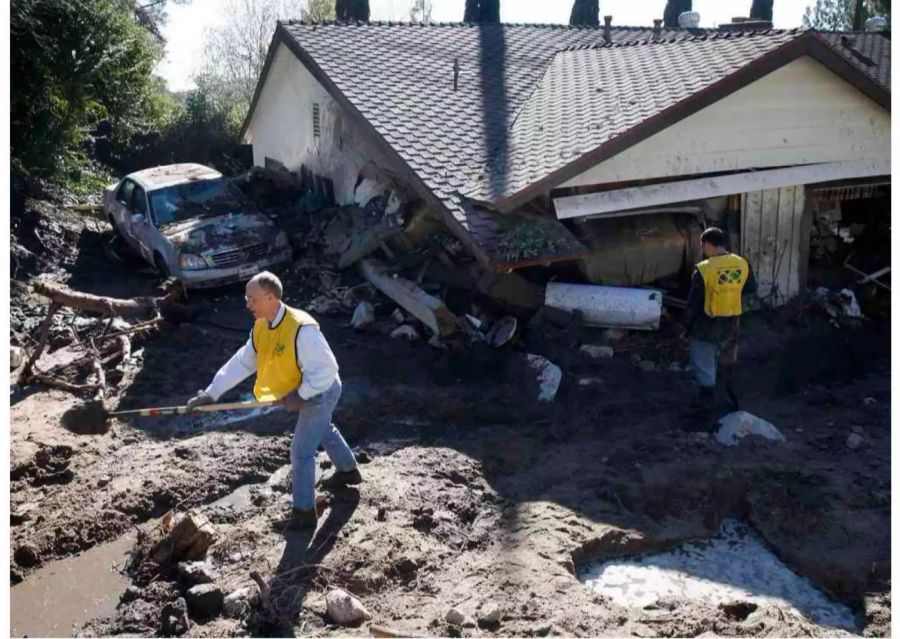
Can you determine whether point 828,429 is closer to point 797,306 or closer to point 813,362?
point 813,362

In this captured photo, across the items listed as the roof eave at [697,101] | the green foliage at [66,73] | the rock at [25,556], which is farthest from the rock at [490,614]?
the green foliage at [66,73]

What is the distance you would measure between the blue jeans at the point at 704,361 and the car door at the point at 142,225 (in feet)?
28.6

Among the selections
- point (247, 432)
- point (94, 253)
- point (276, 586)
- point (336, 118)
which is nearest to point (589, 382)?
point (247, 432)

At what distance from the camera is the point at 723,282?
8062 mm

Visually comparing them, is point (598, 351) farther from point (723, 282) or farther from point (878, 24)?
point (878, 24)

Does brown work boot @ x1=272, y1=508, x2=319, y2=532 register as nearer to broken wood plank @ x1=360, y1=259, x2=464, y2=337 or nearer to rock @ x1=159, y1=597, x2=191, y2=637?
rock @ x1=159, y1=597, x2=191, y2=637

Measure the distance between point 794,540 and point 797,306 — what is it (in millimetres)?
6041

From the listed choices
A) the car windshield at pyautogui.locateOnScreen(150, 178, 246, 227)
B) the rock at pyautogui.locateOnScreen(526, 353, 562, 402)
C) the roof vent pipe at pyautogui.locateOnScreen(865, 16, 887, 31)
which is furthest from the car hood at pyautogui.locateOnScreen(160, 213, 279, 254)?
the roof vent pipe at pyautogui.locateOnScreen(865, 16, 887, 31)

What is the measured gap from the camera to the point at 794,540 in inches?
248

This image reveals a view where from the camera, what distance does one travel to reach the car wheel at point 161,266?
526 inches

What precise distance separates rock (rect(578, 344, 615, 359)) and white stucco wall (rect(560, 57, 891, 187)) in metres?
2.11

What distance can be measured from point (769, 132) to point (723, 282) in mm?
4416

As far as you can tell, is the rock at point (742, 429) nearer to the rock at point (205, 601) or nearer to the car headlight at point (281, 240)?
the rock at point (205, 601)

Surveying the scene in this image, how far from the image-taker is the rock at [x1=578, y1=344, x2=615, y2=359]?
1012 cm
